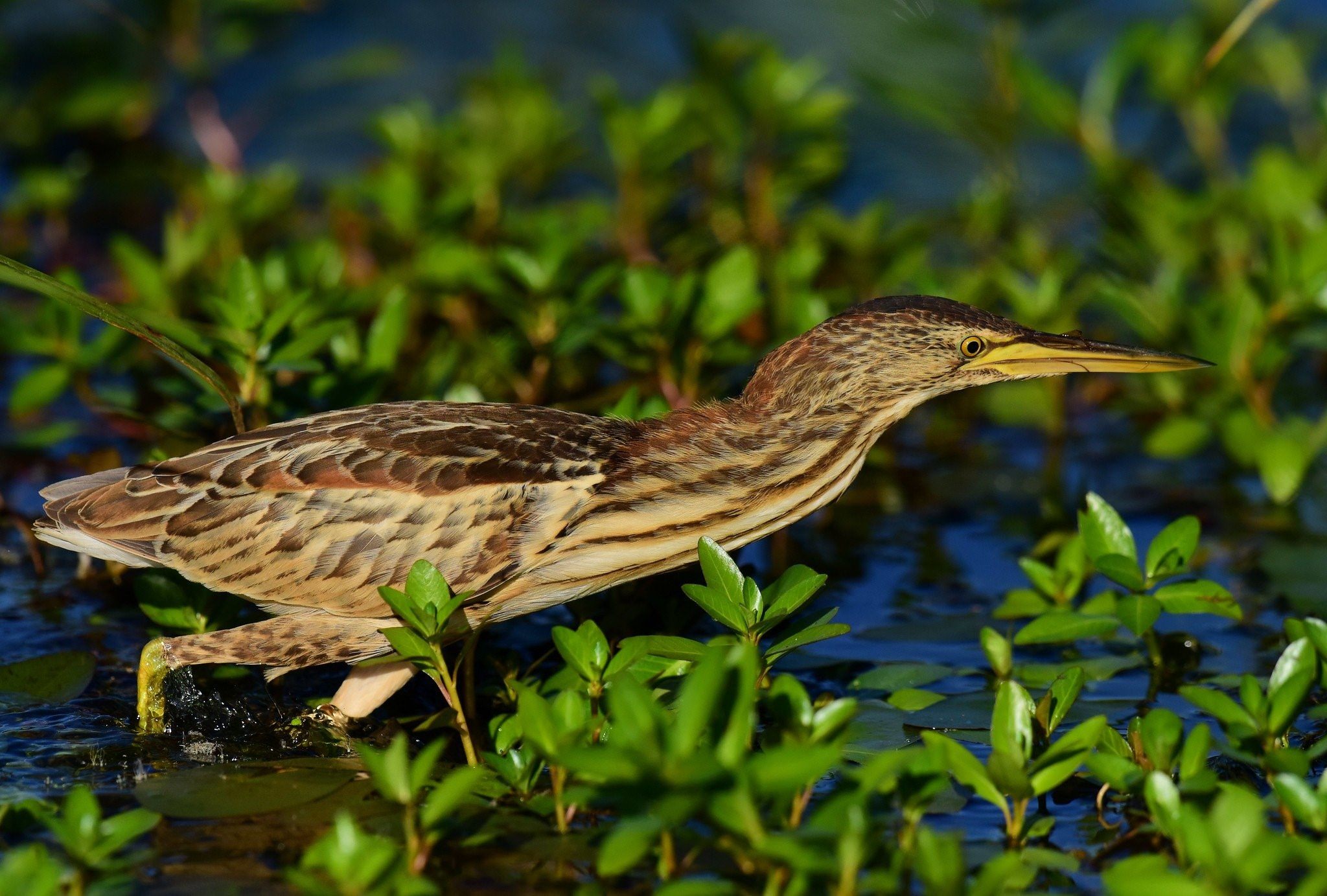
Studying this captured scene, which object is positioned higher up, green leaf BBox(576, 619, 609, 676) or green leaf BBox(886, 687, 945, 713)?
green leaf BBox(576, 619, 609, 676)

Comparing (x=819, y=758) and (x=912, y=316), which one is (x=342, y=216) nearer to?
(x=912, y=316)

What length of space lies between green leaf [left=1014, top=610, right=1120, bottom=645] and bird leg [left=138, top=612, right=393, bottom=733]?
1777 millimetres

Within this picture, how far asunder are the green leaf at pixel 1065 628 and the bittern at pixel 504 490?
0.67 metres

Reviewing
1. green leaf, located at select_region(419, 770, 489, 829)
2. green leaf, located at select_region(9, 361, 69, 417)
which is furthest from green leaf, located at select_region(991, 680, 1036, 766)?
green leaf, located at select_region(9, 361, 69, 417)

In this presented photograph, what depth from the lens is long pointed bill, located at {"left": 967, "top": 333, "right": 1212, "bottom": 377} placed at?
15.8ft

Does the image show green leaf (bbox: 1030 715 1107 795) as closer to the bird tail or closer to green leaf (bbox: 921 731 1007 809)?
green leaf (bbox: 921 731 1007 809)

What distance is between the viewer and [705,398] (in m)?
6.19

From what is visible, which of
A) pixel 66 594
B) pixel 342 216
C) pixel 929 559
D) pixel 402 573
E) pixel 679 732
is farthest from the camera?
pixel 342 216

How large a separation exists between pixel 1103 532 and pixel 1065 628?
31 cm

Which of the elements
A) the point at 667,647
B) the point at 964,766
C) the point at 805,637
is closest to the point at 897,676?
the point at 805,637

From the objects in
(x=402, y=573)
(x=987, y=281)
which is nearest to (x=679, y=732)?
(x=402, y=573)

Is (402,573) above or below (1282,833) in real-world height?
above

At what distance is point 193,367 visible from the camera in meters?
4.73

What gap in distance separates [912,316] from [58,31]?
289 inches
